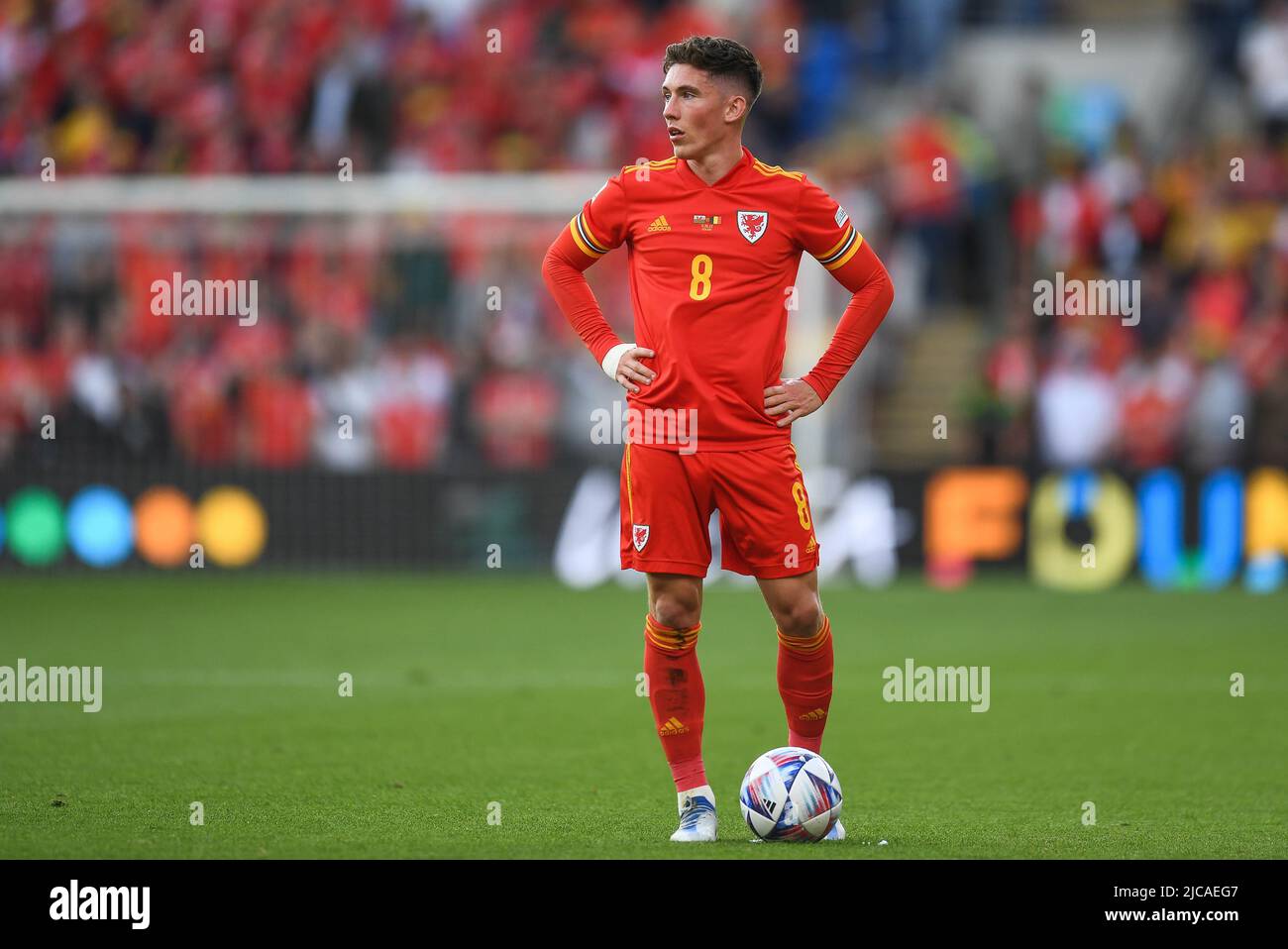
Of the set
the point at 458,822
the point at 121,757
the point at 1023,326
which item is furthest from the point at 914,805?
the point at 1023,326

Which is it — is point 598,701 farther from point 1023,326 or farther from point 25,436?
point 1023,326

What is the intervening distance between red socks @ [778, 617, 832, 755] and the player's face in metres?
1.55

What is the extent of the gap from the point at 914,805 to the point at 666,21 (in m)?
16.0

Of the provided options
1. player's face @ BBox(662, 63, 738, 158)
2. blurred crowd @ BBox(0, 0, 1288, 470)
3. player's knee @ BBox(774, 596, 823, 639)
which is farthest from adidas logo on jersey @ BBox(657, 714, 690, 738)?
blurred crowd @ BBox(0, 0, 1288, 470)

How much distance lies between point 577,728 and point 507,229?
31.2 ft

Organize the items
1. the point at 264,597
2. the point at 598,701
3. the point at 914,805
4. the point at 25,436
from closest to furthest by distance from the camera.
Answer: the point at 914,805, the point at 598,701, the point at 264,597, the point at 25,436

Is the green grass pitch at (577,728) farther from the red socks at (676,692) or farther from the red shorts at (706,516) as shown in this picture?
the red shorts at (706,516)

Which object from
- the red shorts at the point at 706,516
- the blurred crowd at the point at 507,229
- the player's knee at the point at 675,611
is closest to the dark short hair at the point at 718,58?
the red shorts at the point at 706,516

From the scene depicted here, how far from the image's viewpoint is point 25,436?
1667 cm

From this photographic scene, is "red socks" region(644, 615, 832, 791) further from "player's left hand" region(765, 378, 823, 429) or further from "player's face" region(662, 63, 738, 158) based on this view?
"player's face" region(662, 63, 738, 158)

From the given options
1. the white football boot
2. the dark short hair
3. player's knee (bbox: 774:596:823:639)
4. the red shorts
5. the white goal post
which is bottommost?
the white football boot

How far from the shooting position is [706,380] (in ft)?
20.5

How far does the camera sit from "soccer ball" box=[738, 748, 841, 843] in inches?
240
